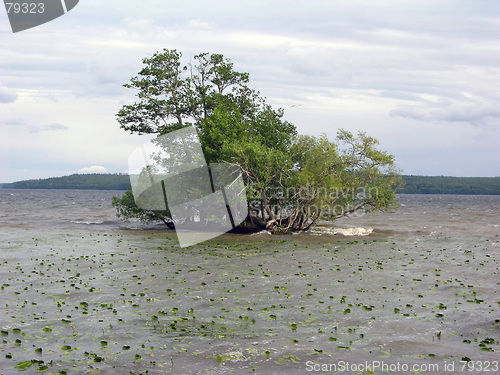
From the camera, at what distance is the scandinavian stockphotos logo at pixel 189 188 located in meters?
49.4

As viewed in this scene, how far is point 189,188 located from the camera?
51656 millimetres

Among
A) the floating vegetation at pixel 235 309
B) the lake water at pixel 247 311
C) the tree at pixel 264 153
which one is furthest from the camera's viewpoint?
the tree at pixel 264 153

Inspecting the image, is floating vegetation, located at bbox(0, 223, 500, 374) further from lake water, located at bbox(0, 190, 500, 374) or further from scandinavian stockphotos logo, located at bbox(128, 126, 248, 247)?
scandinavian stockphotos logo, located at bbox(128, 126, 248, 247)

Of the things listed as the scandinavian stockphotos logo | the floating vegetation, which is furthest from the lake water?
the scandinavian stockphotos logo

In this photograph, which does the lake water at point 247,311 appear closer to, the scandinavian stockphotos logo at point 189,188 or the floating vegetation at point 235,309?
the floating vegetation at point 235,309

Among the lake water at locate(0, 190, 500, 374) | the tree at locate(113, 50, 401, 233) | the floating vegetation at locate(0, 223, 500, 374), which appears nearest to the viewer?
the lake water at locate(0, 190, 500, 374)

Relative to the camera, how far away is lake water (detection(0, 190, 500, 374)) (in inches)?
577

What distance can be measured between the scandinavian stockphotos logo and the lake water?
1114 centimetres

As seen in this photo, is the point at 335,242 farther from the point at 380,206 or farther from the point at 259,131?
the point at 259,131

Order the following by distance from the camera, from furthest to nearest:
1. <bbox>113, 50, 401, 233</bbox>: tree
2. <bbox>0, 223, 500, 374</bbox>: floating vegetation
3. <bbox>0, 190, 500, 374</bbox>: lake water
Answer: <bbox>113, 50, 401, 233</bbox>: tree < <bbox>0, 223, 500, 374</bbox>: floating vegetation < <bbox>0, 190, 500, 374</bbox>: lake water

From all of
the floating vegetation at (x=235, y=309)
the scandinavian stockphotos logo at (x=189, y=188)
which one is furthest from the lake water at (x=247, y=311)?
the scandinavian stockphotos logo at (x=189, y=188)

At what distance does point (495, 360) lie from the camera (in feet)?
48.1

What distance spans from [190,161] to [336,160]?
16.2 meters

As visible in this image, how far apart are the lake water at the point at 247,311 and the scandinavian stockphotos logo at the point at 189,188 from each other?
11.1m
